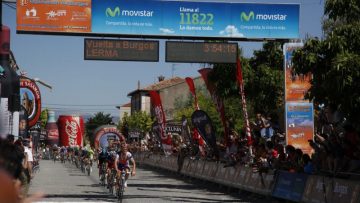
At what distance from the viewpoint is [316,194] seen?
13.9 meters

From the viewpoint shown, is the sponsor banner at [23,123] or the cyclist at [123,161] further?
the sponsor banner at [23,123]

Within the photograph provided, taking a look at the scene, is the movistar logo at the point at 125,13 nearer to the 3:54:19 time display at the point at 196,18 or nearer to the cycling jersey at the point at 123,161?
the 3:54:19 time display at the point at 196,18

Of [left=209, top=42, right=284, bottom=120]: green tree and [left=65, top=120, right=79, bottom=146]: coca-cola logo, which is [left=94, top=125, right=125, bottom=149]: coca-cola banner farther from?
[left=209, top=42, right=284, bottom=120]: green tree

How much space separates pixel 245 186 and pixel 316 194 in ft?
17.7

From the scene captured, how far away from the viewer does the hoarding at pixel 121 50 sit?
18.7m

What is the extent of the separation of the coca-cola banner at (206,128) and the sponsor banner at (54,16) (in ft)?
17.7

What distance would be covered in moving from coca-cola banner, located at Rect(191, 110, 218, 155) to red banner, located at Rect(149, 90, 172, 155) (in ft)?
35.0

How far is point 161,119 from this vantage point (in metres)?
35.0

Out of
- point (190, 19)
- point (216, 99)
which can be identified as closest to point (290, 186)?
point (190, 19)

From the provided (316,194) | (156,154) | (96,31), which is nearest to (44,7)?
(96,31)

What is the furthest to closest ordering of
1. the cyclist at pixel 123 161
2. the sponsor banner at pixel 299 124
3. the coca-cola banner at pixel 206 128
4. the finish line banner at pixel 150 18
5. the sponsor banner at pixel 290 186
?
the coca-cola banner at pixel 206 128
the finish line banner at pixel 150 18
the sponsor banner at pixel 299 124
the cyclist at pixel 123 161
the sponsor banner at pixel 290 186

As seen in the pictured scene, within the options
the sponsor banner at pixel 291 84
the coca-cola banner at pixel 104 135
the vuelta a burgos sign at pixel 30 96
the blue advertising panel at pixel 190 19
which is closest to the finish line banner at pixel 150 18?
the blue advertising panel at pixel 190 19

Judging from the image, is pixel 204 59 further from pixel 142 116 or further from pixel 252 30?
pixel 142 116

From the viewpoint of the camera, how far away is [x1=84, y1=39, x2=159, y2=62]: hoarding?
1869 cm
